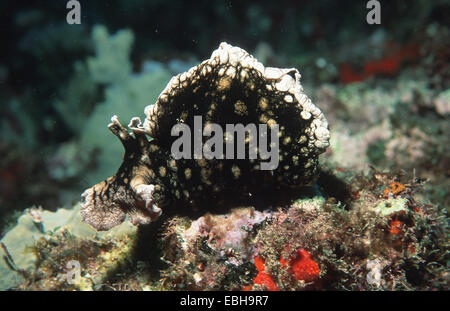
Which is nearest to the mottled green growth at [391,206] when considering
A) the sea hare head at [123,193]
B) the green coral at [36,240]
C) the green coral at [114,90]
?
the sea hare head at [123,193]

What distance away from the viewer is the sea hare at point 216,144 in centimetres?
246

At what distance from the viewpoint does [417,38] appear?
9.01 meters

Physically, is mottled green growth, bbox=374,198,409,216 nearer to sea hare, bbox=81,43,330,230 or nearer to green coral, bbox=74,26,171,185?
sea hare, bbox=81,43,330,230

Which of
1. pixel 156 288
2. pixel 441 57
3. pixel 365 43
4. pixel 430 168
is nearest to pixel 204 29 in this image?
pixel 365 43

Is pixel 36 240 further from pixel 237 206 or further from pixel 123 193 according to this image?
pixel 237 206

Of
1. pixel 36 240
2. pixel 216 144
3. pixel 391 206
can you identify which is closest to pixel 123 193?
pixel 216 144

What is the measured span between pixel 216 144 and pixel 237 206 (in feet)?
2.18

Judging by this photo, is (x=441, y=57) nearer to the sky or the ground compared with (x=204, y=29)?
nearer to the ground

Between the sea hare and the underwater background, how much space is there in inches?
13.4

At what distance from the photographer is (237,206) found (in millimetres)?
2740

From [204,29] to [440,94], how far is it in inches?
356

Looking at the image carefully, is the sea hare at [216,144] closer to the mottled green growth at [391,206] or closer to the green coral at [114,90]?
the mottled green growth at [391,206]

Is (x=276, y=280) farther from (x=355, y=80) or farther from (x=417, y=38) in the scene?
(x=417, y=38)

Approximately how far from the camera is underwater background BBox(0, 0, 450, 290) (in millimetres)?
2529
